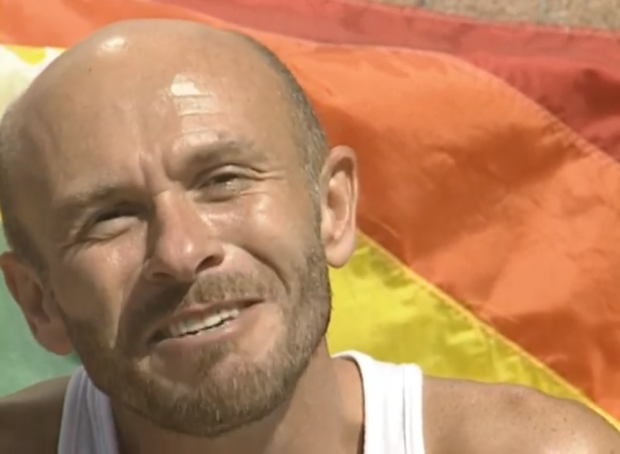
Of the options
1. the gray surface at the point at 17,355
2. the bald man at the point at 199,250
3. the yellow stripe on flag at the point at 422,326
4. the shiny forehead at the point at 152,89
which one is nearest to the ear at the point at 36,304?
the bald man at the point at 199,250

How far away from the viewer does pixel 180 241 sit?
719 millimetres

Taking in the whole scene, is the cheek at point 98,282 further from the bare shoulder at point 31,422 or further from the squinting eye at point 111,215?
the bare shoulder at point 31,422

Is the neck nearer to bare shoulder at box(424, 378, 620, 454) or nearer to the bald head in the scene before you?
bare shoulder at box(424, 378, 620, 454)

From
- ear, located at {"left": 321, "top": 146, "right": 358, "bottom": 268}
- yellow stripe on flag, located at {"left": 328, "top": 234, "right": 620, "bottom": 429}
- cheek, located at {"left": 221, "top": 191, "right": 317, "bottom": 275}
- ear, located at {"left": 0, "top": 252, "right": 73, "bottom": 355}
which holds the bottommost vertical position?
yellow stripe on flag, located at {"left": 328, "top": 234, "right": 620, "bottom": 429}

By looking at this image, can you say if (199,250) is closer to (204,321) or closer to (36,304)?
(204,321)

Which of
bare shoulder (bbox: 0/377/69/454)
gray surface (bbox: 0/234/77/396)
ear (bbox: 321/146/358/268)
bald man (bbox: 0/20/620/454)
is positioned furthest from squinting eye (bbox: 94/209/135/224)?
gray surface (bbox: 0/234/77/396)

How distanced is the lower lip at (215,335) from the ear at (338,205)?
0.41ft

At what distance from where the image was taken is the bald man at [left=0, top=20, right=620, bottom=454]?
74 centimetres

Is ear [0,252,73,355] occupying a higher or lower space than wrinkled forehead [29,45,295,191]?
lower

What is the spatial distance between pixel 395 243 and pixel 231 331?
0.47m

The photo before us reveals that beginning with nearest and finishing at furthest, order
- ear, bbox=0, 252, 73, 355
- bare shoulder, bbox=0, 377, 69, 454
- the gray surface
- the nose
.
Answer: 1. the nose
2. ear, bbox=0, 252, 73, 355
3. bare shoulder, bbox=0, 377, 69, 454
4. the gray surface

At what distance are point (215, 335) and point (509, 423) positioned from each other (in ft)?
1.00

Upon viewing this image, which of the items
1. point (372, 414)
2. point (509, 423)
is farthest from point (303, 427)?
point (509, 423)

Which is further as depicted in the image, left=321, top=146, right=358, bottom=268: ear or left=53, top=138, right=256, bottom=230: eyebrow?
left=321, top=146, right=358, bottom=268: ear
